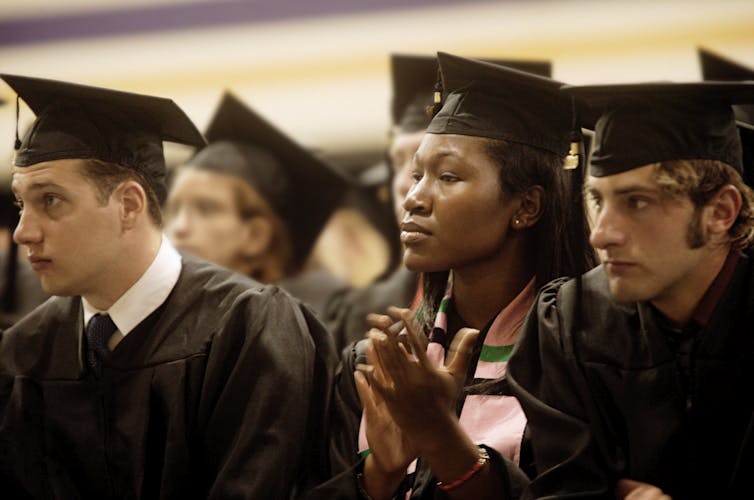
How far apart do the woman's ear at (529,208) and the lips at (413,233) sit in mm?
247

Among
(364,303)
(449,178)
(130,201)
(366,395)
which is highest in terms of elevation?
(449,178)

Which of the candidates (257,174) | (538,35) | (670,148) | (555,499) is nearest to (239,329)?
(555,499)

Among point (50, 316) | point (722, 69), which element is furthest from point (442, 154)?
point (722, 69)

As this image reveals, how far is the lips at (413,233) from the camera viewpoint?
2633 mm

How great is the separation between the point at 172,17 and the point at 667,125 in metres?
4.75

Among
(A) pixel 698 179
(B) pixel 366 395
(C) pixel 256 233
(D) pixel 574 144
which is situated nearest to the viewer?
(A) pixel 698 179

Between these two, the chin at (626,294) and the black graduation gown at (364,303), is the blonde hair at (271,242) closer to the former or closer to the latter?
the black graduation gown at (364,303)

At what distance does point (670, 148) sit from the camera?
2.18 m

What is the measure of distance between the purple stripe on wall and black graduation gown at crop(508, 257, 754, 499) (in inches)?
146

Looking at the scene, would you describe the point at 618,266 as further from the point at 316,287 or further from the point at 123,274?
the point at 316,287

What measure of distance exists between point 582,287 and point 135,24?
4.78 metres

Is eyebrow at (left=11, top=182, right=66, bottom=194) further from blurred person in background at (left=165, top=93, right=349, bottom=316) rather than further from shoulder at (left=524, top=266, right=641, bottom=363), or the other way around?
blurred person in background at (left=165, top=93, right=349, bottom=316)

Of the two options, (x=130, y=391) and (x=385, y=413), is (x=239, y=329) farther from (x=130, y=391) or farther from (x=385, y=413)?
(x=385, y=413)

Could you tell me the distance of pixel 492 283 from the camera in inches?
107
